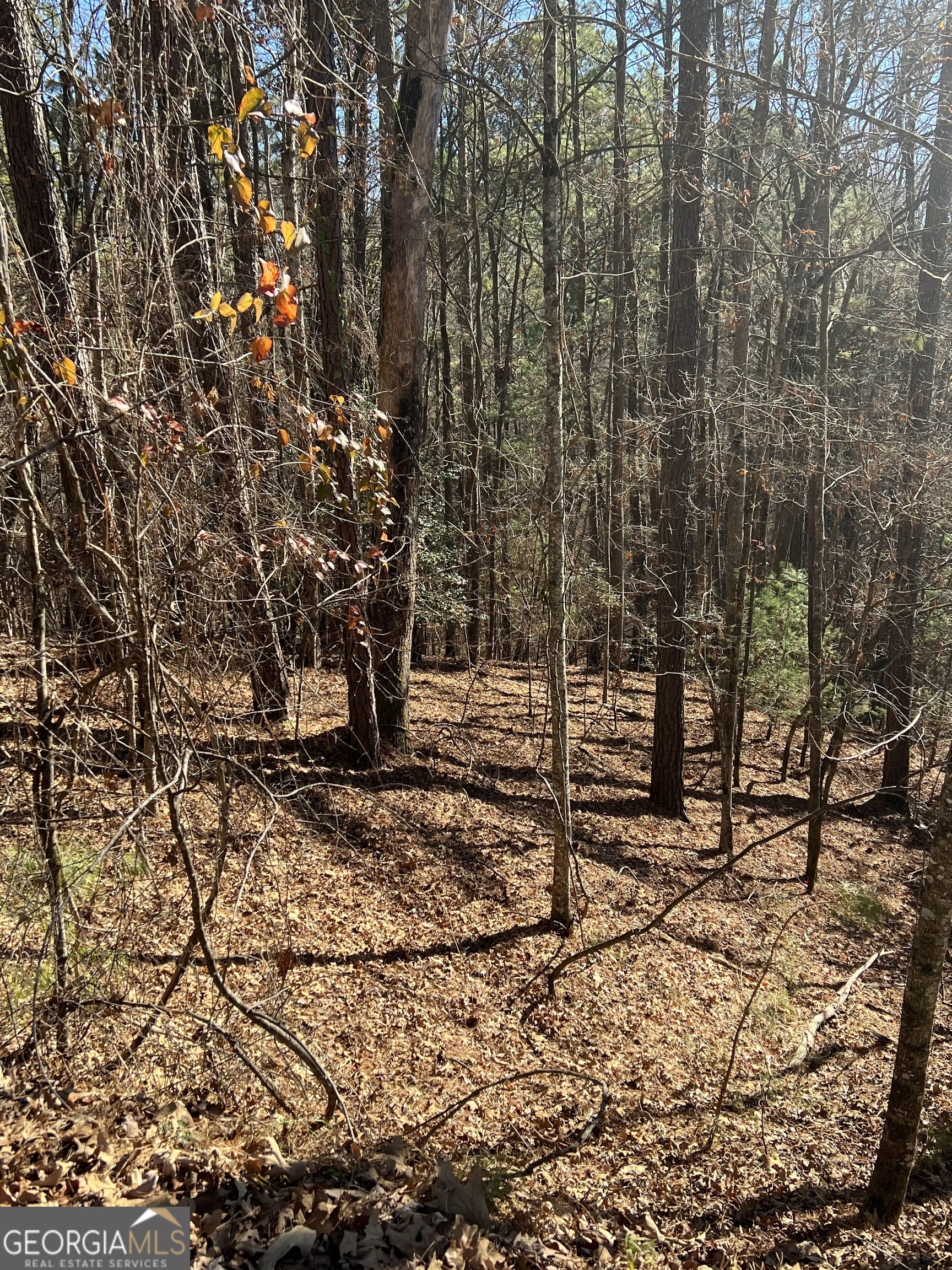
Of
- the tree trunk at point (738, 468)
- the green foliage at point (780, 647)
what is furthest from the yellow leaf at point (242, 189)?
the green foliage at point (780, 647)

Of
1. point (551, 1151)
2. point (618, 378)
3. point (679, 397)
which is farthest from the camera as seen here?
point (618, 378)

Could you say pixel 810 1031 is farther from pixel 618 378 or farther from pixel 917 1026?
pixel 618 378

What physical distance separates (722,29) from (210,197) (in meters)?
7.93

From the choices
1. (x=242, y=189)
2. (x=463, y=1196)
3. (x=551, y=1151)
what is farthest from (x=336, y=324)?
(x=463, y=1196)

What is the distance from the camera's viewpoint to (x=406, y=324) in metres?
8.06

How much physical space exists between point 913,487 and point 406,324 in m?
6.84

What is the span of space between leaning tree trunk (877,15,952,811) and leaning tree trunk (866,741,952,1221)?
6386 millimetres

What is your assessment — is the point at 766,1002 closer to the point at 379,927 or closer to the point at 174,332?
the point at 379,927

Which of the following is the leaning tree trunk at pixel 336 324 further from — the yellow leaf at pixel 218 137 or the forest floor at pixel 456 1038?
the yellow leaf at pixel 218 137

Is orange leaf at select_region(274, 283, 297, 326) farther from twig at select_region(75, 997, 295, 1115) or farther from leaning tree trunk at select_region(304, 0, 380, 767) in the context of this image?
leaning tree trunk at select_region(304, 0, 380, 767)

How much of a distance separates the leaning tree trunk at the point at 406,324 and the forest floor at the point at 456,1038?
1695 mm

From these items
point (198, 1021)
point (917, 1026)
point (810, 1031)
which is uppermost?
point (198, 1021)

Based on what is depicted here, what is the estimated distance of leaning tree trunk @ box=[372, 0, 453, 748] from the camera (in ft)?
25.1

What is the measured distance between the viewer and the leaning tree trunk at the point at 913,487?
1067cm
